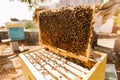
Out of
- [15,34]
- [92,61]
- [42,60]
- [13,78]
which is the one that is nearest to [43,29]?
[42,60]

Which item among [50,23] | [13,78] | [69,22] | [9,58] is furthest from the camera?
[9,58]

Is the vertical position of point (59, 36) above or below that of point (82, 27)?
below

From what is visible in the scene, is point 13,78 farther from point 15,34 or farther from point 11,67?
point 15,34

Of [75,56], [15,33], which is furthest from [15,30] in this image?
[75,56]

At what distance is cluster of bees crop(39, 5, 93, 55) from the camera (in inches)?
67.9

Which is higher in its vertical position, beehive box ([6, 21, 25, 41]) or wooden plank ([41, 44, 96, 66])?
beehive box ([6, 21, 25, 41])

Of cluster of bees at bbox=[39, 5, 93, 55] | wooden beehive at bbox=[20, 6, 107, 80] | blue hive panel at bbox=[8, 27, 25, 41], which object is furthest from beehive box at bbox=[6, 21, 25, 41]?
wooden beehive at bbox=[20, 6, 107, 80]

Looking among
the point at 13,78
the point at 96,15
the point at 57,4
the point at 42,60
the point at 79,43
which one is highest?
the point at 57,4

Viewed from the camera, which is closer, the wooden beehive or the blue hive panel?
the wooden beehive

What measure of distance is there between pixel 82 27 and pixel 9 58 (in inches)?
198

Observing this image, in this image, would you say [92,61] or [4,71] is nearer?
[92,61]

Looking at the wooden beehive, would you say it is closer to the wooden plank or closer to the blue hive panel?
the wooden plank

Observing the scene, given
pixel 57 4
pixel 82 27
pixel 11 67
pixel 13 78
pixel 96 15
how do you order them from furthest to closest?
pixel 11 67, pixel 13 78, pixel 57 4, pixel 82 27, pixel 96 15

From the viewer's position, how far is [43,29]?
287 cm
